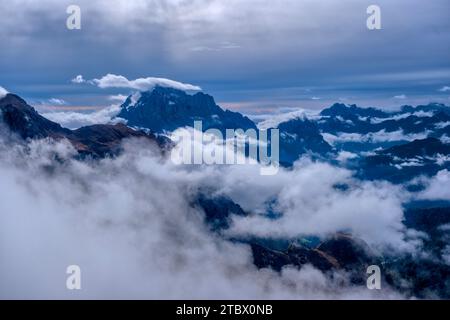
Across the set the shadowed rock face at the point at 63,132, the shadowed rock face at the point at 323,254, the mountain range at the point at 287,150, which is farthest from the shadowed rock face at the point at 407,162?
the shadowed rock face at the point at 63,132

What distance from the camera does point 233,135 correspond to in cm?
966

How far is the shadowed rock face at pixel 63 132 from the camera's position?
110 feet

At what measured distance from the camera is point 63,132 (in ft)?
133

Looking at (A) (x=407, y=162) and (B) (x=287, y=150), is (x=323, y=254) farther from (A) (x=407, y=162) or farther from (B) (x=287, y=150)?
(A) (x=407, y=162)

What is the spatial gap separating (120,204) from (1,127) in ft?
131

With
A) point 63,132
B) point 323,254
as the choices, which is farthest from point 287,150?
point 323,254

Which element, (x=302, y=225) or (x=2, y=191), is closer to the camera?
(x=2, y=191)

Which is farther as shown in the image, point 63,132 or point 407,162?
point 407,162

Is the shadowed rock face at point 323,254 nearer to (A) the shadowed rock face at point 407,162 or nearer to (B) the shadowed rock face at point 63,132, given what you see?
(A) the shadowed rock face at point 407,162

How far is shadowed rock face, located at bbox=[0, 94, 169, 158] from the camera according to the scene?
33406 mm

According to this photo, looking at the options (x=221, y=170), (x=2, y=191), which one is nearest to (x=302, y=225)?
(x=221, y=170)

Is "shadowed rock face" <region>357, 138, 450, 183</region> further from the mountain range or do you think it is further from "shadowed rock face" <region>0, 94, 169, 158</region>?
"shadowed rock face" <region>0, 94, 169, 158</region>
